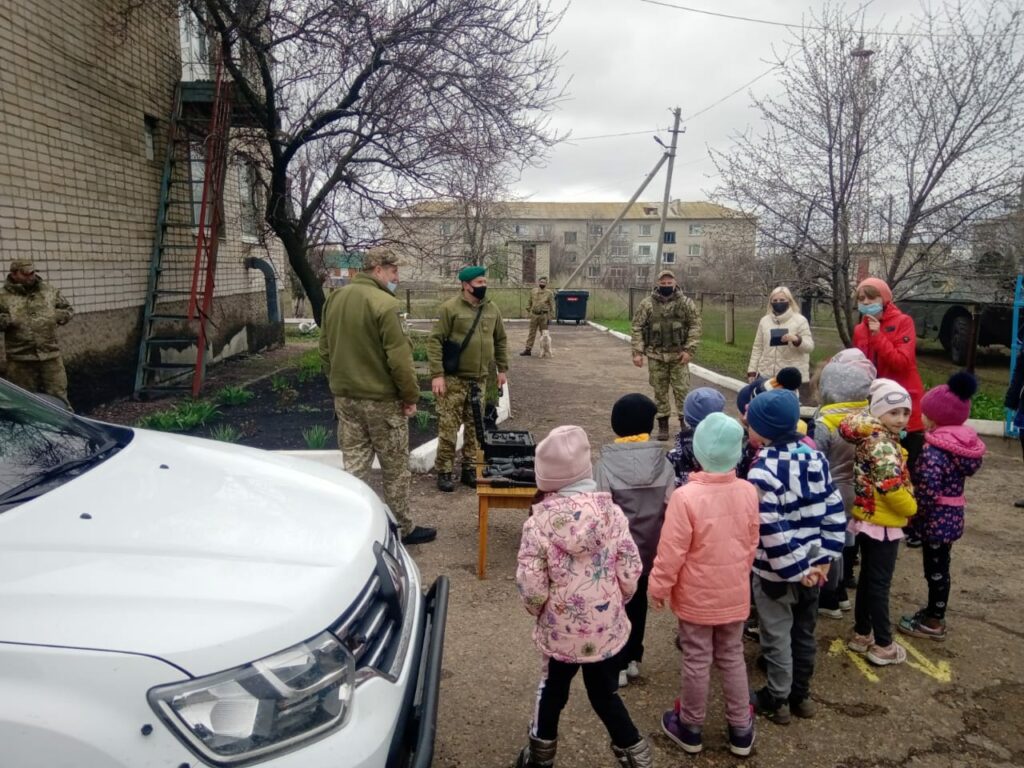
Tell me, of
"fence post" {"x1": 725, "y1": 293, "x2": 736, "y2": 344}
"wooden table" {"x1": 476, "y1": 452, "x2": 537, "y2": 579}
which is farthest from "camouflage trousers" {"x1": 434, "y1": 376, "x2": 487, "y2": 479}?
"fence post" {"x1": 725, "y1": 293, "x2": 736, "y2": 344}

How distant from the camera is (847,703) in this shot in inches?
118

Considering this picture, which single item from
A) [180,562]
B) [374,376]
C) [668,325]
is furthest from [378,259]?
[668,325]

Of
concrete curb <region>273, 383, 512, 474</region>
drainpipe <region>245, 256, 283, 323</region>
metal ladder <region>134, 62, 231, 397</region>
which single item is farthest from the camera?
drainpipe <region>245, 256, 283, 323</region>

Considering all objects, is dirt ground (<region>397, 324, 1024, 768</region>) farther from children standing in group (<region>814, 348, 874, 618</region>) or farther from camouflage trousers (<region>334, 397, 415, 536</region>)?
children standing in group (<region>814, 348, 874, 618</region>)

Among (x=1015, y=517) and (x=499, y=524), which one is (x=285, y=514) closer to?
(x=499, y=524)

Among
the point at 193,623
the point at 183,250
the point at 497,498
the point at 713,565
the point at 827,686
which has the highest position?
the point at 183,250

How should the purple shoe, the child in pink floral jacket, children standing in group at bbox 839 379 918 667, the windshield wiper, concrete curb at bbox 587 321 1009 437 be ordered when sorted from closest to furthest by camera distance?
the windshield wiper
the child in pink floral jacket
the purple shoe
children standing in group at bbox 839 379 918 667
concrete curb at bbox 587 321 1009 437

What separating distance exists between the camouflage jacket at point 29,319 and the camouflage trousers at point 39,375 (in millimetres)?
89

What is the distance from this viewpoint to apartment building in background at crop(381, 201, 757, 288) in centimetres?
1014

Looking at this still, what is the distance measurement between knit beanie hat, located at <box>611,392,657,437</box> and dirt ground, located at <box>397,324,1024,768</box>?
Result: 1214 mm

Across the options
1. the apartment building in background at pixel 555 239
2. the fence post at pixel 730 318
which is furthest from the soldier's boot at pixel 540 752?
the fence post at pixel 730 318

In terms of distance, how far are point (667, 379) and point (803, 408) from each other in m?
1.39

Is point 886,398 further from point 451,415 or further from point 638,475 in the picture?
point 451,415

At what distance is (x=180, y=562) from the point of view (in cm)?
175
